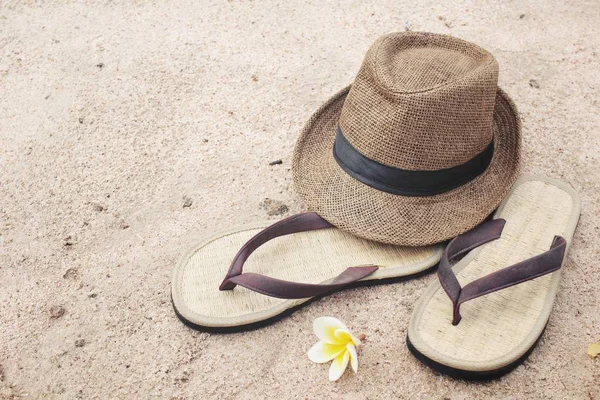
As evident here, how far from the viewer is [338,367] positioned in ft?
4.71

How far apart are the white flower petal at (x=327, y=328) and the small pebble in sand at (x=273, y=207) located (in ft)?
1.95

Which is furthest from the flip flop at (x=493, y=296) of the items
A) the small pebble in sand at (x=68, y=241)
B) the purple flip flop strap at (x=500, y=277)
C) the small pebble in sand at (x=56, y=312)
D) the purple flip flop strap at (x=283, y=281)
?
the small pebble in sand at (x=68, y=241)

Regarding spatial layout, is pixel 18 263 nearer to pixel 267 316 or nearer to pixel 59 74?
pixel 267 316

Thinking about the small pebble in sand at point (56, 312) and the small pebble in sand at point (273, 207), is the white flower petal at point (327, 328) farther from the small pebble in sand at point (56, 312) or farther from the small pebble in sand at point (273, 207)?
the small pebble in sand at point (56, 312)

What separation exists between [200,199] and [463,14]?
5.46ft

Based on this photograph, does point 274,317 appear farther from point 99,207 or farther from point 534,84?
point 534,84

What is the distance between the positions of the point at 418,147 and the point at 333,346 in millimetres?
594

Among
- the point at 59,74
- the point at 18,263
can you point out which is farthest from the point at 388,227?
the point at 59,74

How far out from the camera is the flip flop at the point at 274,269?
156 cm

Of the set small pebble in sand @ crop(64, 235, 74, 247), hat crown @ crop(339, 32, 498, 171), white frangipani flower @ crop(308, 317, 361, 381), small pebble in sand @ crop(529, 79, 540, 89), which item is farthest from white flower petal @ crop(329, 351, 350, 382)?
small pebble in sand @ crop(529, 79, 540, 89)

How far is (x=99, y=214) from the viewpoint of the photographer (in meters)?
2.00

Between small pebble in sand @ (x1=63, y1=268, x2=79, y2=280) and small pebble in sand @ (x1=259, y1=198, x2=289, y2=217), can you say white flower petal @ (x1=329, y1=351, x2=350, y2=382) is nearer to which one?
small pebble in sand @ (x1=259, y1=198, x2=289, y2=217)

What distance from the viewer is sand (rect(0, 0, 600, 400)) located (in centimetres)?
152

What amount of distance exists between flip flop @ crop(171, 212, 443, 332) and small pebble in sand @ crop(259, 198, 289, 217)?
5.1 inches
